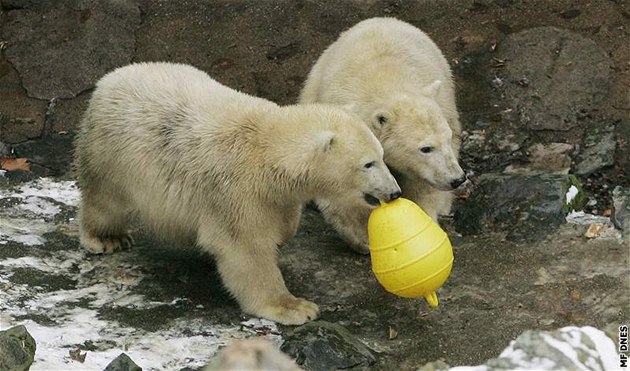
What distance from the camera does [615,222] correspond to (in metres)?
6.89

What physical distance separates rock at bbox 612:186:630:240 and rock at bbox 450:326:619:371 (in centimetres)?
329

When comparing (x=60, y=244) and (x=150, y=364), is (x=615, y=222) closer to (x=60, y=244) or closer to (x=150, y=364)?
(x=150, y=364)

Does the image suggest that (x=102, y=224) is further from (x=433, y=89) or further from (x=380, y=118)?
(x=433, y=89)

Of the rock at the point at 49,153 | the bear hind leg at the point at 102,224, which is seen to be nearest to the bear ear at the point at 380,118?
the bear hind leg at the point at 102,224

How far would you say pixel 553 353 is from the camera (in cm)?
338

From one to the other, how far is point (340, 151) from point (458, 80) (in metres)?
3.59

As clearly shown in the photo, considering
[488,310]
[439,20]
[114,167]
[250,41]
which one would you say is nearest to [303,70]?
[250,41]

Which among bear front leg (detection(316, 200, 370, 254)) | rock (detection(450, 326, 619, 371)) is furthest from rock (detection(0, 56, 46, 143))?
rock (detection(450, 326, 619, 371))

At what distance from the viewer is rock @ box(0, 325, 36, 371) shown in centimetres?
498

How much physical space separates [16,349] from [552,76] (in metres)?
5.62

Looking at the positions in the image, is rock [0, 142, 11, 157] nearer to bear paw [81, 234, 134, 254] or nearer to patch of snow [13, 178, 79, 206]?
patch of snow [13, 178, 79, 206]

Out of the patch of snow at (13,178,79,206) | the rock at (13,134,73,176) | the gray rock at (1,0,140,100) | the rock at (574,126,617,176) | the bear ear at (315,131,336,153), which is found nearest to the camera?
the bear ear at (315,131,336,153)

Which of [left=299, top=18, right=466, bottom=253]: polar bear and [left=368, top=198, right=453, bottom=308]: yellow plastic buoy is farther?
[left=299, top=18, right=466, bottom=253]: polar bear

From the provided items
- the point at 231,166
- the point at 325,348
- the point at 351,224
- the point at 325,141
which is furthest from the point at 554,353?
the point at 351,224
